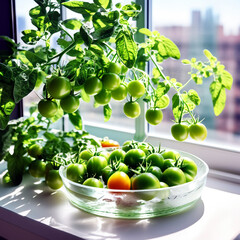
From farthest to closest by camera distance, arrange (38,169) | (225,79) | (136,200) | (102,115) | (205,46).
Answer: (102,115) → (205,46) → (38,169) → (225,79) → (136,200)

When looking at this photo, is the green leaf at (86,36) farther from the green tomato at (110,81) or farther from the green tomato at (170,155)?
the green tomato at (170,155)

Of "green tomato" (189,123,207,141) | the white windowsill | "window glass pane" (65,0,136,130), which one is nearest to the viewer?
the white windowsill

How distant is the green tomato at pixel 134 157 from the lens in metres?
0.88

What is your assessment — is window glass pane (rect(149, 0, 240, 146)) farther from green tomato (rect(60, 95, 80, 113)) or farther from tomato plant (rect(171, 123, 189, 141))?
green tomato (rect(60, 95, 80, 113))

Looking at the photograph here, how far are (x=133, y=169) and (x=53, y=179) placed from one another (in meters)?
0.22

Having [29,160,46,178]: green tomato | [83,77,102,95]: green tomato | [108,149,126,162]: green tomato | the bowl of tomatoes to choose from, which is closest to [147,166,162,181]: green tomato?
the bowl of tomatoes

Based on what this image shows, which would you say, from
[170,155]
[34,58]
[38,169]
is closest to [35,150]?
[38,169]

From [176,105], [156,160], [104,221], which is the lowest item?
[104,221]

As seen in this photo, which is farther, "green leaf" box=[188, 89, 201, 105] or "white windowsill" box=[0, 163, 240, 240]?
"green leaf" box=[188, 89, 201, 105]

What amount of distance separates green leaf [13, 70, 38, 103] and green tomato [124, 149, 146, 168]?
0.29 meters

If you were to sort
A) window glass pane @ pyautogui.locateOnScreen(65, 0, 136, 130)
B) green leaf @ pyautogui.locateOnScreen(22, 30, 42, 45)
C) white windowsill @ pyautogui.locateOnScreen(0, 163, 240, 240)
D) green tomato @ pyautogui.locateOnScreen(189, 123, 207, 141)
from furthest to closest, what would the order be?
window glass pane @ pyautogui.locateOnScreen(65, 0, 136, 130)
green leaf @ pyautogui.locateOnScreen(22, 30, 42, 45)
green tomato @ pyautogui.locateOnScreen(189, 123, 207, 141)
white windowsill @ pyautogui.locateOnScreen(0, 163, 240, 240)

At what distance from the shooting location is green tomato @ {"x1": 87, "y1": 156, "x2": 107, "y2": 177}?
874 millimetres

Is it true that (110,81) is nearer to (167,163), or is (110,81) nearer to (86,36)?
(86,36)

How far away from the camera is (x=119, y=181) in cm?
80
